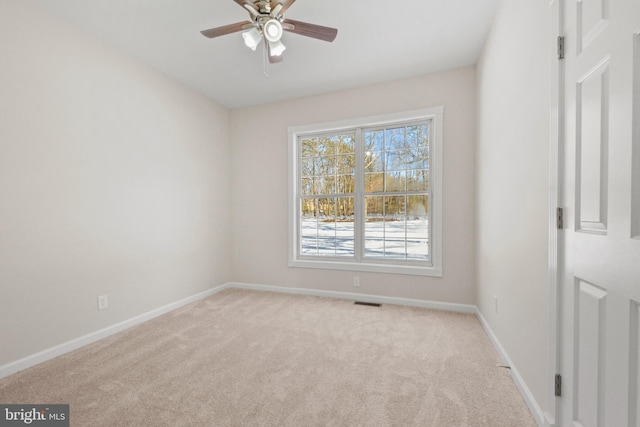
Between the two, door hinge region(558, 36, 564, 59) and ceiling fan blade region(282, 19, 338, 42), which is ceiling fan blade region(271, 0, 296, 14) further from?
door hinge region(558, 36, 564, 59)

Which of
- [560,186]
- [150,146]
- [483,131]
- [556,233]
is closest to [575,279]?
[556,233]

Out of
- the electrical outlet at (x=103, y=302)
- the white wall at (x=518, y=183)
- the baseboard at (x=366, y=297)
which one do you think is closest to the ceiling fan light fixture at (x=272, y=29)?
the white wall at (x=518, y=183)

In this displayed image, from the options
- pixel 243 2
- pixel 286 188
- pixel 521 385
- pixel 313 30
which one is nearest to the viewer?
pixel 521 385

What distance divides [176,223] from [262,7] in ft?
8.57

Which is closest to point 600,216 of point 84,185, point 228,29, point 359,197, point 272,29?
point 272,29

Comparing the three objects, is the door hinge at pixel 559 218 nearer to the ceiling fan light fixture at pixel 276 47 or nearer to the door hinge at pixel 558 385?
the door hinge at pixel 558 385

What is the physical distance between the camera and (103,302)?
105 inches

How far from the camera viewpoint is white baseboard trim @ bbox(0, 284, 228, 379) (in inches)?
80.6

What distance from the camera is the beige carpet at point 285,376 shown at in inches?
63.0

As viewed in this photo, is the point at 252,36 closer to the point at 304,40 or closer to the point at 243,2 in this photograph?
the point at 243,2

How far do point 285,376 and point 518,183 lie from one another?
2.10 meters

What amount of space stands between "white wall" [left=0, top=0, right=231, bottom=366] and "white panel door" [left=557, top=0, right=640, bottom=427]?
3.49 m

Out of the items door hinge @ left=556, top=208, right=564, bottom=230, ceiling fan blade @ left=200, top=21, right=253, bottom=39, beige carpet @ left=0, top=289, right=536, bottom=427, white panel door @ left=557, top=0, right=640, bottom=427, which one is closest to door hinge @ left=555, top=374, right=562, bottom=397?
white panel door @ left=557, top=0, right=640, bottom=427

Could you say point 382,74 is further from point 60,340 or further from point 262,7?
point 60,340
